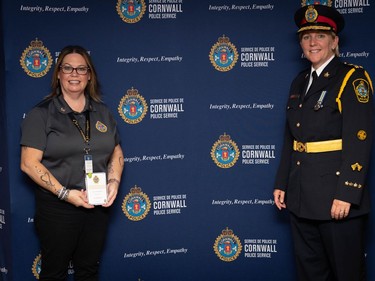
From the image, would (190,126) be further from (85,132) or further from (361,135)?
(361,135)

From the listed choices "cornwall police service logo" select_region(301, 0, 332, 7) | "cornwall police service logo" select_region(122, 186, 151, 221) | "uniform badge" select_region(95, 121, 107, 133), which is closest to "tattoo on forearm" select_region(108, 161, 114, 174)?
"uniform badge" select_region(95, 121, 107, 133)

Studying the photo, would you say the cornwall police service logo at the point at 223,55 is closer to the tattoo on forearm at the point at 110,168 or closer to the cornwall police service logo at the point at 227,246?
the tattoo on forearm at the point at 110,168

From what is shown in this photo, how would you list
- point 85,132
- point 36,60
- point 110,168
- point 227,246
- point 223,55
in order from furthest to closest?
point 227,246 → point 223,55 → point 36,60 → point 110,168 → point 85,132

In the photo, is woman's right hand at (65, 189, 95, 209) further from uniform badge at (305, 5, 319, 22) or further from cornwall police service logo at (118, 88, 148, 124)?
uniform badge at (305, 5, 319, 22)

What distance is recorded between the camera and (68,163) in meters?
2.34

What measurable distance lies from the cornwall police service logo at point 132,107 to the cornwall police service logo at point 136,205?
461 millimetres

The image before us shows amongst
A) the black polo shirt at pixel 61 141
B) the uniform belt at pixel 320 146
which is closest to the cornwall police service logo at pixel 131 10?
the black polo shirt at pixel 61 141

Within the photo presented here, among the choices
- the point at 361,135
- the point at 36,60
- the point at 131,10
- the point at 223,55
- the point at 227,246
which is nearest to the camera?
the point at 361,135

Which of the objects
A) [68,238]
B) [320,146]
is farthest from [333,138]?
[68,238]

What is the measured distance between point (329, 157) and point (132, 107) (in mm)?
1301

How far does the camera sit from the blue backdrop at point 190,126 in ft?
9.34

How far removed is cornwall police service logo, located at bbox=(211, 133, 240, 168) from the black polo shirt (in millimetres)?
893

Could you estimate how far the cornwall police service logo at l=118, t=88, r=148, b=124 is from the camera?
295cm

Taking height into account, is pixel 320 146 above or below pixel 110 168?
above
